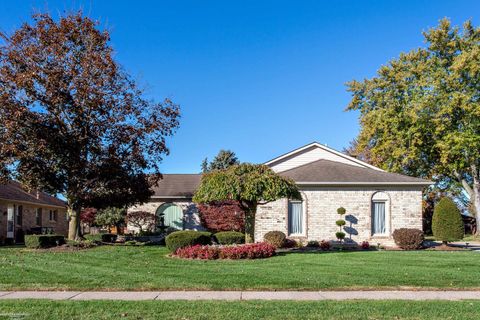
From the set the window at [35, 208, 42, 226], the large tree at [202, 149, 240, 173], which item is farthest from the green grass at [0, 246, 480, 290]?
the large tree at [202, 149, 240, 173]

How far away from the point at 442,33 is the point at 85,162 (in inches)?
1004

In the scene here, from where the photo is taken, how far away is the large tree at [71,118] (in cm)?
1927

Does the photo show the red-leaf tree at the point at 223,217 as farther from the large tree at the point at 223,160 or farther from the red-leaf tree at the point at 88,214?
the large tree at the point at 223,160

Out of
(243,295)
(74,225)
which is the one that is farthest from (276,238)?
(243,295)

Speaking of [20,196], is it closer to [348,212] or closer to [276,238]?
[276,238]

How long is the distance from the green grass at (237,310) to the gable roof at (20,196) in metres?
16.1

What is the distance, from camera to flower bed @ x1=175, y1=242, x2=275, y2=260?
1616 centimetres

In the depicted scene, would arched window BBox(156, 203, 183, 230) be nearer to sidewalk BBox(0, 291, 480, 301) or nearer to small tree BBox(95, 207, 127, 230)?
small tree BBox(95, 207, 127, 230)

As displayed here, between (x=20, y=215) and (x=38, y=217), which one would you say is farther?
(x=38, y=217)

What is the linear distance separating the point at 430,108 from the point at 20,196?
27.1m

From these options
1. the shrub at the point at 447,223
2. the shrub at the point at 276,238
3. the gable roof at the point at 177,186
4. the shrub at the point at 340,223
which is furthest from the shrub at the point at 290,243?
the gable roof at the point at 177,186

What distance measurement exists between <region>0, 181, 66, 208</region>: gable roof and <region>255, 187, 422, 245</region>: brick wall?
12551mm

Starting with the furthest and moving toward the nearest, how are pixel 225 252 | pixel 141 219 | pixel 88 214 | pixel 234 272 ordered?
pixel 88 214 < pixel 141 219 < pixel 225 252 < pixel 234 272

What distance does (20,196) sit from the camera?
27.4 m
